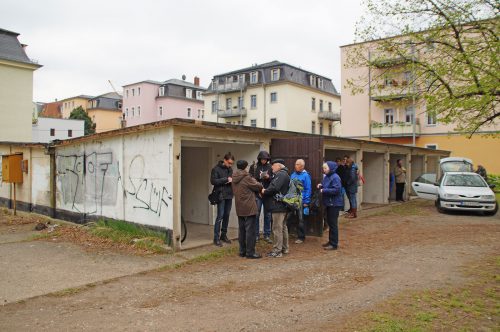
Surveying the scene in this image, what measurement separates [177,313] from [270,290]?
144cm

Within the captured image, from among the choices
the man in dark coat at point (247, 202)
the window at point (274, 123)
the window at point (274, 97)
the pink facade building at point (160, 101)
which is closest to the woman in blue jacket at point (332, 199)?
the man in dark coat at point (247, 202)

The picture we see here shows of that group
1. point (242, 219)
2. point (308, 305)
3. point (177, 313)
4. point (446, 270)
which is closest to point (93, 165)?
point (242, 219)

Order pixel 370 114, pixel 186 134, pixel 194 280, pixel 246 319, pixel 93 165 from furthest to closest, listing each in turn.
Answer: pixel 370 114
pixel 93 165
pixel 186 134
pixel 194 280
pixel 246 319

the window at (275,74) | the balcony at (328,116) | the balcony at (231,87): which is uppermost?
the window at (275,74)

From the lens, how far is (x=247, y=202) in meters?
7.30

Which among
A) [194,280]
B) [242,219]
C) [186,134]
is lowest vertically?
[194,280]

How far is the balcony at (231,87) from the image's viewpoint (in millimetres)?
49031

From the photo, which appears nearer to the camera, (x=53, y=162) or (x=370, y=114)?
(x=53, y=162)

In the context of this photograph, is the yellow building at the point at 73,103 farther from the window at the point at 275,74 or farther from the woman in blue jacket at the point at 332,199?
the woman in blue jacket at the point at 332,199

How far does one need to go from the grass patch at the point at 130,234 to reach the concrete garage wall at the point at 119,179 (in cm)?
18

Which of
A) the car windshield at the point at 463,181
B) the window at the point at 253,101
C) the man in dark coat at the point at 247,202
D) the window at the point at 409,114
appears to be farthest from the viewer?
the window at the point at 253,101

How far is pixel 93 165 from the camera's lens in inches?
403

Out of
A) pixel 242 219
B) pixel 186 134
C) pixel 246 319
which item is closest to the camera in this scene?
pixel 246 319

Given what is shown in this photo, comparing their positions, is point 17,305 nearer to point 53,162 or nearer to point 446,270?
point 446,270
